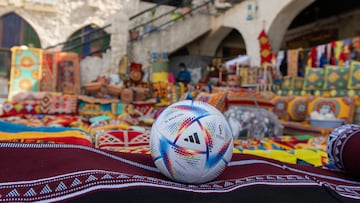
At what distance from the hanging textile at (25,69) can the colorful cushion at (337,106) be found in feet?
16.9

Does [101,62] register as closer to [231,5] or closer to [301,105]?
[231,5]

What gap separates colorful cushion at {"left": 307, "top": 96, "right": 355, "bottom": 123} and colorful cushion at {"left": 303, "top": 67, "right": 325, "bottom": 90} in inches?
34.8

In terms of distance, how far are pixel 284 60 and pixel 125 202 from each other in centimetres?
643

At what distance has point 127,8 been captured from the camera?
872cm

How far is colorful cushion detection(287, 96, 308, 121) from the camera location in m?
4.23

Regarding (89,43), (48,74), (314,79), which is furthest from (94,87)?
(314,79)

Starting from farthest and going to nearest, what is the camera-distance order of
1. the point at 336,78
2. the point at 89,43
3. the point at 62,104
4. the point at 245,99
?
the point at 89,43 → the point at 62,104 → the point at 336,78 → the point at 245,99

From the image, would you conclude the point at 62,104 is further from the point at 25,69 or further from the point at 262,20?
the point at 262,20

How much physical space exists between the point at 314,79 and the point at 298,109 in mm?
1036

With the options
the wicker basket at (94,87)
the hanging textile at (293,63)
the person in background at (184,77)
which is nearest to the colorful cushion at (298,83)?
the hanging textile at (293,63)

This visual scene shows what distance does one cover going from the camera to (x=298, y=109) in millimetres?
4258

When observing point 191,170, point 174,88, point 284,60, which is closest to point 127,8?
point 174,88

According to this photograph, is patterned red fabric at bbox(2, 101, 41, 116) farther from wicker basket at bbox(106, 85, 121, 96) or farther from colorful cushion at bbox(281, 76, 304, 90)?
colorful cushion at bbox(281, 76, 304, 90)

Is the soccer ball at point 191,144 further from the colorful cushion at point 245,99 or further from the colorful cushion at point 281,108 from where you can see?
the colorful cushion at point 281,108
